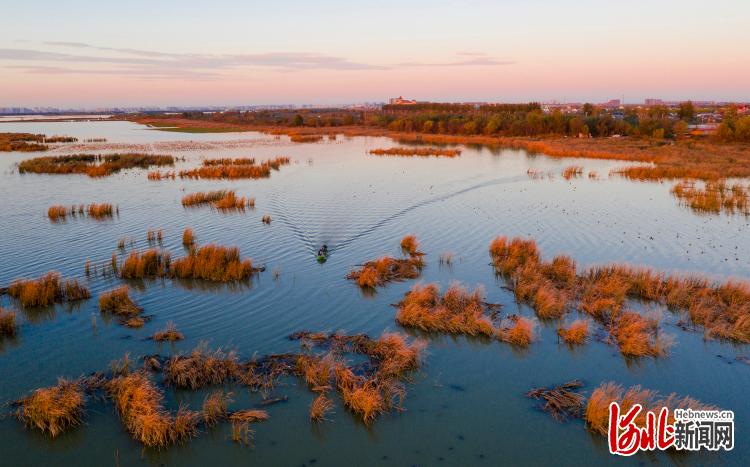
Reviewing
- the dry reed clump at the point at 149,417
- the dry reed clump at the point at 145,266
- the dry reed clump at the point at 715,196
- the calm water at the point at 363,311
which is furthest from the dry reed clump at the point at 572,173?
the dry reed clump at the point at 149,417

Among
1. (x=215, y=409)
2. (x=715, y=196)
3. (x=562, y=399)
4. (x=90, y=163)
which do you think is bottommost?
(x=562, y=399)

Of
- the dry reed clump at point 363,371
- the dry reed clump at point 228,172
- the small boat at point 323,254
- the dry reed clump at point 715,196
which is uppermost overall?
the dry reed clump at point 228,172

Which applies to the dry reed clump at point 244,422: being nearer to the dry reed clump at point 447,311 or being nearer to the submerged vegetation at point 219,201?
the dry reed clump at point 447,311

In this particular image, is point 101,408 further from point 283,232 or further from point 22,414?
point 283,232

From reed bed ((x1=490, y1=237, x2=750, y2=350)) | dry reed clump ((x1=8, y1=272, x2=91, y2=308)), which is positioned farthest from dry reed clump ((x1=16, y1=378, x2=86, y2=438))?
reed bed ((x1=490, y1=237, x2=750, y2=350))

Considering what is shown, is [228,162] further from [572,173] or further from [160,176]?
[572,173]

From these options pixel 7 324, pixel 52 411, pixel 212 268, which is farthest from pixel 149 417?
pixel 212 268

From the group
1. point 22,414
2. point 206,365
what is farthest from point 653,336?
point 22,414
